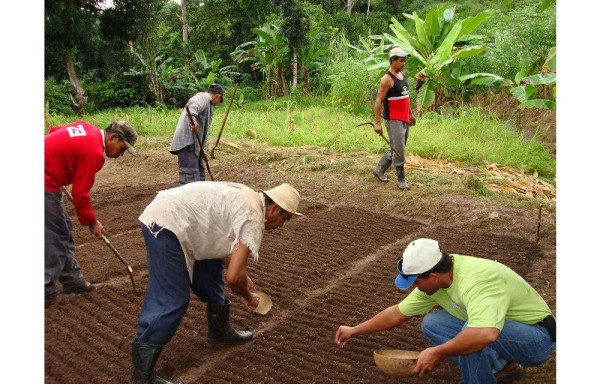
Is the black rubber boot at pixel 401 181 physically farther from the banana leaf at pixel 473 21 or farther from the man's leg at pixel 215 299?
the banana leaf at pixel 473 21

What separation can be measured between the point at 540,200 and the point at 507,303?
4.35 m

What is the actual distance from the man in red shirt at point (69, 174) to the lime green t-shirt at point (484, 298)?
2.15 m

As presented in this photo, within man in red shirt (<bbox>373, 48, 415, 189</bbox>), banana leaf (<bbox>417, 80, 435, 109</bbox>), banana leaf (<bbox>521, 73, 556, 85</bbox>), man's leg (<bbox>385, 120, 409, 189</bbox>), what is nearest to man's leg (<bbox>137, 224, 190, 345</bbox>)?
banana leaf (<bbox>521, 73, 556, 85</bbox>)

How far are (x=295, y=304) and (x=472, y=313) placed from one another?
1791 mm

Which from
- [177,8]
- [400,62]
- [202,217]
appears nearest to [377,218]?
[400,62]

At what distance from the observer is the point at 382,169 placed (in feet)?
23.8

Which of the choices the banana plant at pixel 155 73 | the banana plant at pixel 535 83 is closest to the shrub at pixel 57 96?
the banana plant at pixel 155 73

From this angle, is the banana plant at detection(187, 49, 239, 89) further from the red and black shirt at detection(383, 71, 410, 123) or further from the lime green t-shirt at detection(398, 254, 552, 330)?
the lime green t-shirt at detection(398, 254, 552, 330)

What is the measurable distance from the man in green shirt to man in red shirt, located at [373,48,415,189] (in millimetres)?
3908

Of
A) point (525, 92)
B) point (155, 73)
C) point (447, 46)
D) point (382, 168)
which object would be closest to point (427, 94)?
point (447, 46)

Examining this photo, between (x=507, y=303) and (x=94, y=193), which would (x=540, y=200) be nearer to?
(x=507, y=303)

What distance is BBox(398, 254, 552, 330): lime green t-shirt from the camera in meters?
2.60

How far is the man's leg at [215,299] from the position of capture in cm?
338

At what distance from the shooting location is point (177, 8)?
2022cm
